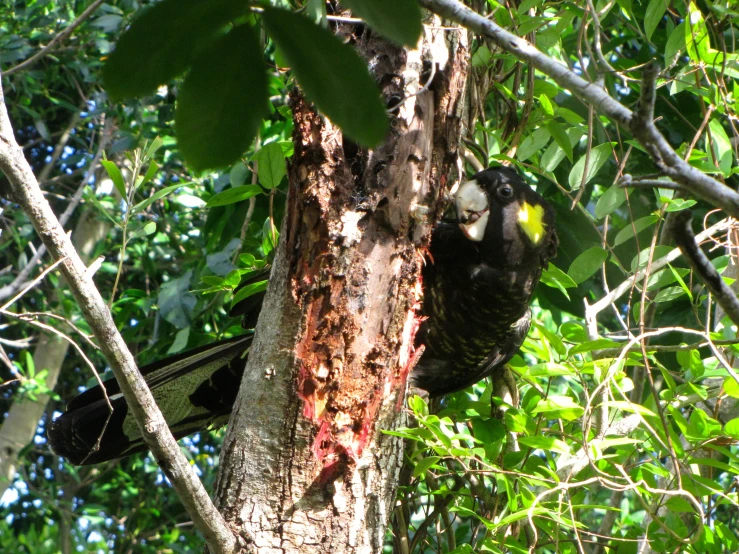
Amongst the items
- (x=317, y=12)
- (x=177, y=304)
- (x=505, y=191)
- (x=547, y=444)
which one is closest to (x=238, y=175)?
(x=177, y=304)

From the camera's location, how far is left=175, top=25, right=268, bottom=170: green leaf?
19.6 inches

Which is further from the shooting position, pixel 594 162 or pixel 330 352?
pixel 594 162

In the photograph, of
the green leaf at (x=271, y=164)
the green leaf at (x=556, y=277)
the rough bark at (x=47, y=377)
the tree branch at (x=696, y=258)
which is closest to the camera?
the tree branch at (x=696, y=258)

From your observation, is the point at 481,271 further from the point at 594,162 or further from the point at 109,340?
the point at 109,340

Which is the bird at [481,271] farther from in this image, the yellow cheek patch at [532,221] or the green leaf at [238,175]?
the green leaf at [238,175]

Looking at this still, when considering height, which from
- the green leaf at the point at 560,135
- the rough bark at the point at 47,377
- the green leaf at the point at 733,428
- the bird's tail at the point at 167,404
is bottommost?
the green leaf at the point at 733,428

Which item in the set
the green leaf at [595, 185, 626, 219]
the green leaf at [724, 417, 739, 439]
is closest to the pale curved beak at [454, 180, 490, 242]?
the green leaf at [595, 185, 626, 219]

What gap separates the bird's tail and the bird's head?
57 centimetres

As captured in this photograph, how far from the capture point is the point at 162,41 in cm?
50

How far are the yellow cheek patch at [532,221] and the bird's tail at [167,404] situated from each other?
26.5 inches

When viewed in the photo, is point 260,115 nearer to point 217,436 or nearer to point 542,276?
point 542,276

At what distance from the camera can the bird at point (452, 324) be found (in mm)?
1588

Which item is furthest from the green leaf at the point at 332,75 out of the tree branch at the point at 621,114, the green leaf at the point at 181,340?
the green leaf at the point at 181,340

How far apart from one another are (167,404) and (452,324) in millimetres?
693
